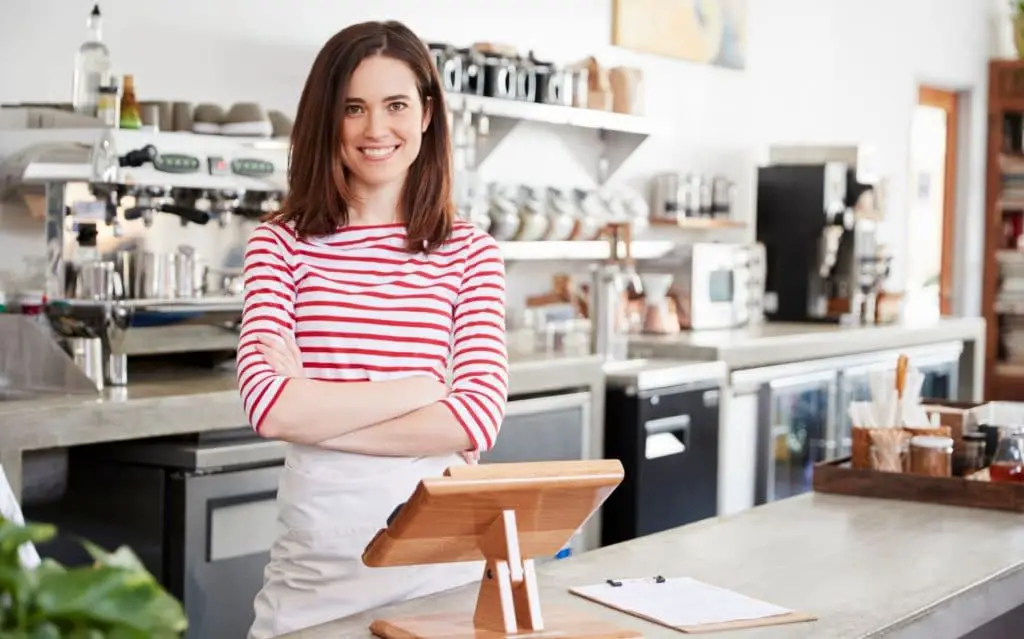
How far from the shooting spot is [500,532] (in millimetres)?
1702

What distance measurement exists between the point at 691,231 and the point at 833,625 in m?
4.84

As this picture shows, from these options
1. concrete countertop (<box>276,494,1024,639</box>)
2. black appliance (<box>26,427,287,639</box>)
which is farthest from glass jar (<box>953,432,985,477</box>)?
black appliance (<box>26,427,287,639</box>)

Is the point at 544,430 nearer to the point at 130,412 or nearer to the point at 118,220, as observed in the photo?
the point at 118,220

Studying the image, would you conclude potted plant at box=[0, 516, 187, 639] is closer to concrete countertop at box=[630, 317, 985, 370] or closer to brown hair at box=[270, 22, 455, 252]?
brown hair at box=[270, 22, 455, 252]

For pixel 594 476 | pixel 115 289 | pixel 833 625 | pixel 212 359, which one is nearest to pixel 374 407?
pixel 594 476

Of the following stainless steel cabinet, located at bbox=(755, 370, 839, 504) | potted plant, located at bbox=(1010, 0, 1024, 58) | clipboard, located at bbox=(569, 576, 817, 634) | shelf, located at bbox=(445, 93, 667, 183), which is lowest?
stainless steel cabinet, located at bbox=(755, 370, 839, 504)

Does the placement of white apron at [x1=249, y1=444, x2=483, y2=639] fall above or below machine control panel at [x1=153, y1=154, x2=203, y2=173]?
below

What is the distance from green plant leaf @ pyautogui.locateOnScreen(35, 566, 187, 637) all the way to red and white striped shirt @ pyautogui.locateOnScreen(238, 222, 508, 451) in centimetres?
112

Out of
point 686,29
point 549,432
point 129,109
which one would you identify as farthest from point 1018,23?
point 129,109

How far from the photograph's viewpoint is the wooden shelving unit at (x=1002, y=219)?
864 centimetres

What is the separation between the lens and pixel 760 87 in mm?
7047

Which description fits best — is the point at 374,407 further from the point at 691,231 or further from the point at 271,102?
the point at 691,231

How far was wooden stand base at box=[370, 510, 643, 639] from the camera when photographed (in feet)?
5.60

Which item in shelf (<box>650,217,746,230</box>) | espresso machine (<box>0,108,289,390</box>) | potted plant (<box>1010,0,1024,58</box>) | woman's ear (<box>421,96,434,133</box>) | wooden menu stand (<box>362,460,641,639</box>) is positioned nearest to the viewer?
wooden menu stand (<box>362,460,641,639</box>)
